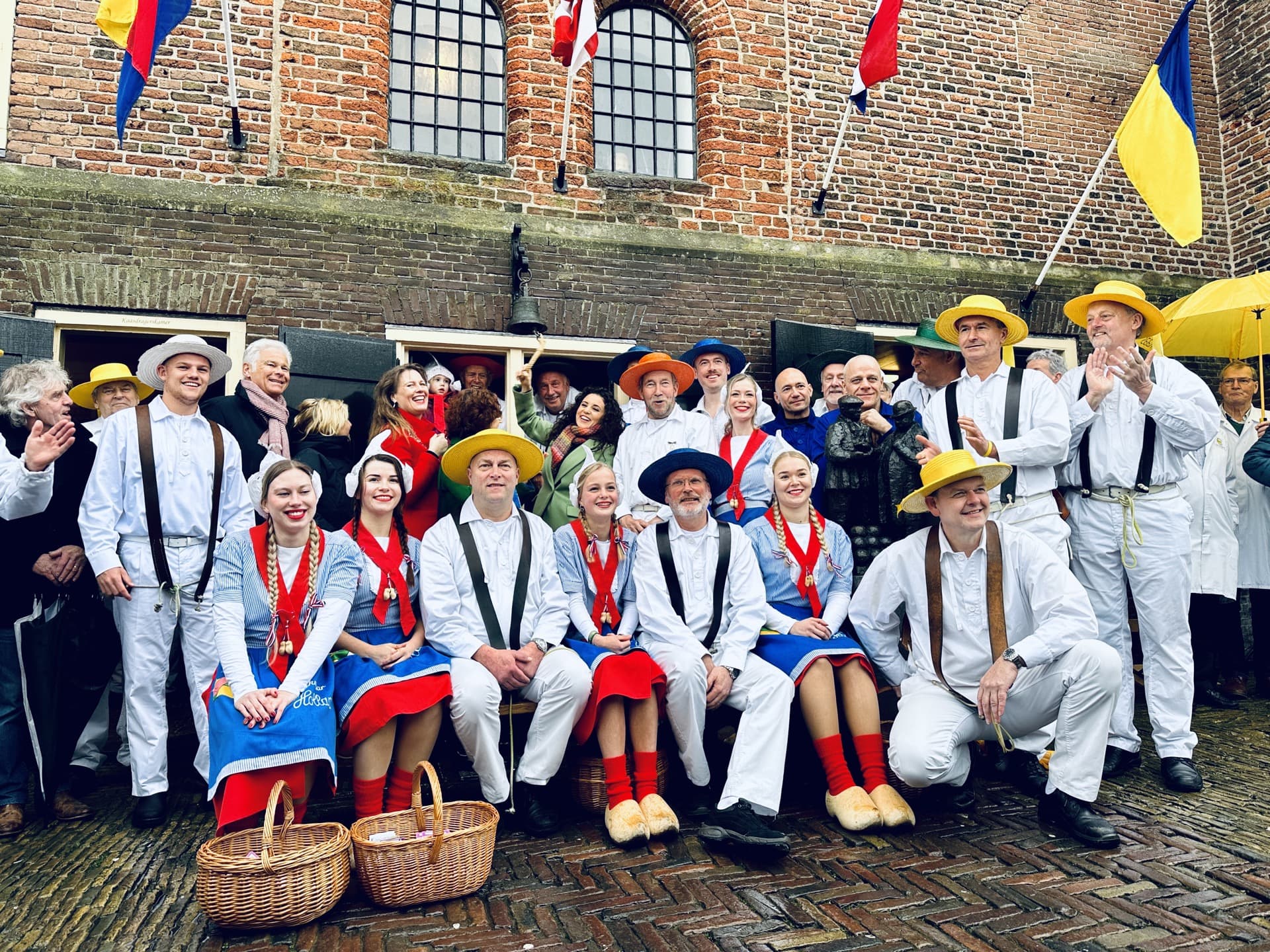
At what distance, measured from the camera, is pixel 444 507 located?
5004mm

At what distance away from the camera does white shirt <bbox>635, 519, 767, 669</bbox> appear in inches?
171

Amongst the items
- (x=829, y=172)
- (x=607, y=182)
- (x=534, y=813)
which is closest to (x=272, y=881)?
(x=534, y=813)

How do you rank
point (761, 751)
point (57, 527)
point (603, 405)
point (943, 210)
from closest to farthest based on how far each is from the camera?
point (761, 751) < point (57, 527) < point (603, 405) < point (943, 210)

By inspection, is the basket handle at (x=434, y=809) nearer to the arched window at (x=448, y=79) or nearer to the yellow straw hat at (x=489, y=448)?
the yellow straw hat at (x=489, y=448)

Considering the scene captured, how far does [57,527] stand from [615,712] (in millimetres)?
2748

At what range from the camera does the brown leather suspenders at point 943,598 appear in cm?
396

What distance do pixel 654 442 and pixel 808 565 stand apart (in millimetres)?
1254

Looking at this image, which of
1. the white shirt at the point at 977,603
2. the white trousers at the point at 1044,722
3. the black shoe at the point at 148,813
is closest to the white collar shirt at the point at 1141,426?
the white shirt at the point at 977,603

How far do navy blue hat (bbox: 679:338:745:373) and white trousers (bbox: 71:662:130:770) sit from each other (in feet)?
11.9

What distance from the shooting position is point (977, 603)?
4.01 m

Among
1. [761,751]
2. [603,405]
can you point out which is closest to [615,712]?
[761,751]

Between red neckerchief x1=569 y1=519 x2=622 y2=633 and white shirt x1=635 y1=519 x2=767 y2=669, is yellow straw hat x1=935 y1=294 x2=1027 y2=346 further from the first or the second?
red neckerchief x1=569 y1=519 x2=622 y2=633

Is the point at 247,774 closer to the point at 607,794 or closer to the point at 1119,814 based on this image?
the point at 607,794

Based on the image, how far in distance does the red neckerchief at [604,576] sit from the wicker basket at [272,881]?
1710mm
